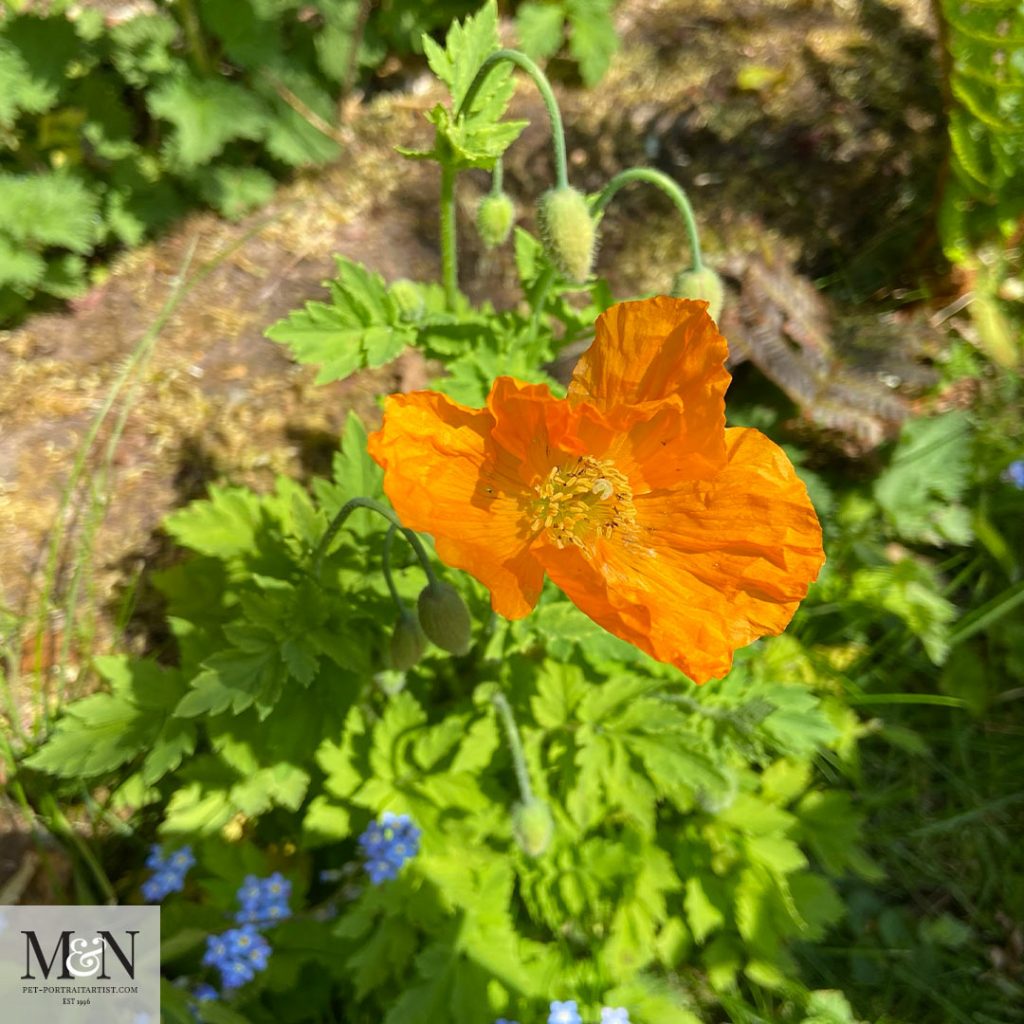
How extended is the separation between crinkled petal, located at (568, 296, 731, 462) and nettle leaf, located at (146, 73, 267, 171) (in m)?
2.23

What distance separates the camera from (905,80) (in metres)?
3.23

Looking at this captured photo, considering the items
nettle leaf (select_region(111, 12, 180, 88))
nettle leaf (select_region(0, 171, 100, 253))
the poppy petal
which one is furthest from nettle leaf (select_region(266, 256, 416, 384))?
nettle leaf (select_region(111, 12, 180, 88))

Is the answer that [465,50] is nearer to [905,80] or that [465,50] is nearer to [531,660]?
[531,660]

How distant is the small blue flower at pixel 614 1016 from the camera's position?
1.86 metres

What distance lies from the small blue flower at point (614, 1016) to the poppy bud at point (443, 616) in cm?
97

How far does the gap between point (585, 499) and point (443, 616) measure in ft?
1.18

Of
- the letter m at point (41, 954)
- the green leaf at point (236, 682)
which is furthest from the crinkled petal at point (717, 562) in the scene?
the letter m at point (41, 954)

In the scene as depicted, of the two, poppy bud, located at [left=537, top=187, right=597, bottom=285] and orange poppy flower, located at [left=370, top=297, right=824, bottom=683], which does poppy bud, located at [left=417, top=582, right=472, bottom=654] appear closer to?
orange poppy flower, located at [left=370, top=297, right=824, bottom=683]

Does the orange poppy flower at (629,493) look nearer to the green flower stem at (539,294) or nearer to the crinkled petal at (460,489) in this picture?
the crinkled petal at (460,489)

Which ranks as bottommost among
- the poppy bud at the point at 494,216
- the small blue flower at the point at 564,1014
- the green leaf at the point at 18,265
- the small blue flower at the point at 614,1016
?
the small blue flower at the point at 614,1016

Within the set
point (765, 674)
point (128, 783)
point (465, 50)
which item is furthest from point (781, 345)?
point (128, 783)

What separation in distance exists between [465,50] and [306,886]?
2.06 meters

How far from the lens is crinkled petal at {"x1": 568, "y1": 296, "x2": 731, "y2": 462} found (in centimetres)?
133

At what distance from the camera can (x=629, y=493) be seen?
1.52 m
